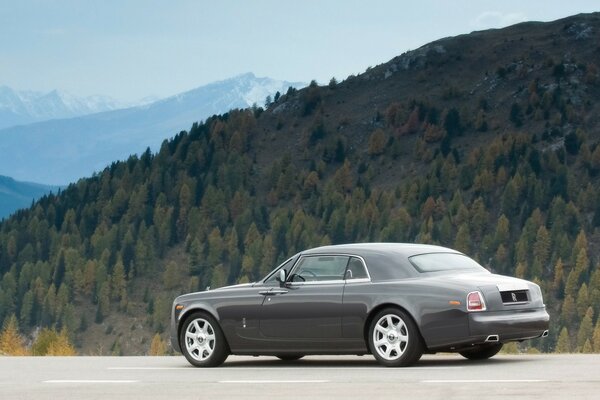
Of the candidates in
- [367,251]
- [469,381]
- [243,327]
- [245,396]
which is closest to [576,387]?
[469,381]

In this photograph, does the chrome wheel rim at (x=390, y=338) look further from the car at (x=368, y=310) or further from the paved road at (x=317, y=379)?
the paved road at (x=317, y=379)

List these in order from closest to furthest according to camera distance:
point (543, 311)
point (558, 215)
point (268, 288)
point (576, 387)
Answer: point (576, 387)
point (543, 311)
point (268, 288)
point (558, 215)

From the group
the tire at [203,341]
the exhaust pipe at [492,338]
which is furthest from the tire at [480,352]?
the tire at [203,341]

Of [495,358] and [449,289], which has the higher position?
[449,289]

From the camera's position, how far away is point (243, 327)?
18156 mm

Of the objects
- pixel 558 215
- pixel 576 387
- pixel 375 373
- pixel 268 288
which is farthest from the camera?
pixel 558 215

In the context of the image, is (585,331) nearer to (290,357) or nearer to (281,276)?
(290,357)

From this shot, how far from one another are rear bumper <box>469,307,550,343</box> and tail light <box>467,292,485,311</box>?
7 centimetres

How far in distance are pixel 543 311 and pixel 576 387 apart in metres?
3.54

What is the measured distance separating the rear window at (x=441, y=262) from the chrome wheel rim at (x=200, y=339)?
314 cm

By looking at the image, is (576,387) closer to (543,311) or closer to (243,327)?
(543,311)

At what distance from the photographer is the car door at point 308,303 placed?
17344 millimetres

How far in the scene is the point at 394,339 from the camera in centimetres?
1673

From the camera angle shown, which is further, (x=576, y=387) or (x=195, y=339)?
(x=195, y=339)
